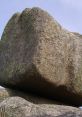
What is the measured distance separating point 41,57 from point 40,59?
0.03 m

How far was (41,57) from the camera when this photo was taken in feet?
17.2

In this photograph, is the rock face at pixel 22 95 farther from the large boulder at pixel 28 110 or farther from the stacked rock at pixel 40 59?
the large boulder at pixel 28 110

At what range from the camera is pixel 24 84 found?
5523mm

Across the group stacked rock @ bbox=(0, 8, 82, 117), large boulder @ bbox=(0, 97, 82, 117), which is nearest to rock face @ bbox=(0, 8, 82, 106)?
stacked rock @ bbox=(0, 8, 82, 117)

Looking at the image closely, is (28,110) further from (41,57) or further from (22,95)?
(22,95)

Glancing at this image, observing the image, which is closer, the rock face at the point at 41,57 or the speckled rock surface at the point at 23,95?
the rock face at the point at 41,57

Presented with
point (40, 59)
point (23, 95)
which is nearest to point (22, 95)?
point (23, 95)

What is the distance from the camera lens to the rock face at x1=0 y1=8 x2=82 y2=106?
5290mm

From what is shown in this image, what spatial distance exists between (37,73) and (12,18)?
110 cm

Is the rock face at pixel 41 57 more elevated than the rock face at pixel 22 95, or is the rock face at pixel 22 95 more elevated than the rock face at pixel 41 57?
the rock face at pixel 41 57

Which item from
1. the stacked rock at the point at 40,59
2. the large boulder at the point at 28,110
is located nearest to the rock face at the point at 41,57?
the stacked rock at the point at 40,59

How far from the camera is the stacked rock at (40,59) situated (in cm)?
529

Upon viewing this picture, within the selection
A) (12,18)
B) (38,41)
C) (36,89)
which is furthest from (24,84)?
(12,18)

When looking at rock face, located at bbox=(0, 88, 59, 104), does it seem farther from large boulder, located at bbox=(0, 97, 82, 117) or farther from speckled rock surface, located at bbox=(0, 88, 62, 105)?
large boulder, located at bbox=(0, 97, 82, 117)
